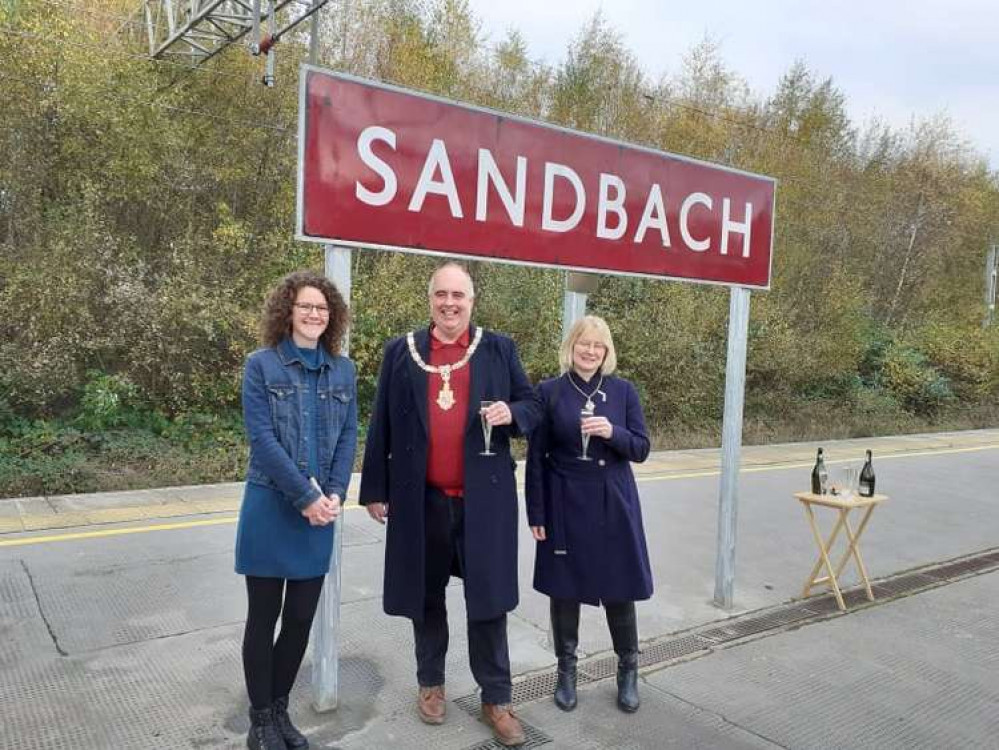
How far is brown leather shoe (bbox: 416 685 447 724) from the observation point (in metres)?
3.13

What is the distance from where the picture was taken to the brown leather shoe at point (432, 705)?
313cm

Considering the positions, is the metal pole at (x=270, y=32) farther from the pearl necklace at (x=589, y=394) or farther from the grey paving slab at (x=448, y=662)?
the pearl necklace at (x=589, y=394)

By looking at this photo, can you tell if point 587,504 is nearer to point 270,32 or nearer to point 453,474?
point 453,474

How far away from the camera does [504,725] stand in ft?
9.89

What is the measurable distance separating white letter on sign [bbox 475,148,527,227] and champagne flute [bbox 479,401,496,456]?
93 centimetres

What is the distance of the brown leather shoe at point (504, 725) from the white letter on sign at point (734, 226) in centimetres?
276

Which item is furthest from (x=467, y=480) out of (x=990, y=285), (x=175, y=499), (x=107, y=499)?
(x=990, y=285)

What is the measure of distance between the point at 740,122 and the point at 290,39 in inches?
462

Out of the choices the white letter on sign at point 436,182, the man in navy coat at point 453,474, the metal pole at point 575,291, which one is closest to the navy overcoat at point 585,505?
the man in navy coat at point 453,474

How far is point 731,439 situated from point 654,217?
146cm

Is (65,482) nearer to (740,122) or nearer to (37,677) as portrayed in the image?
(37,677)

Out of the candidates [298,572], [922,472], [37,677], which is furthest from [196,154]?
[922,472]

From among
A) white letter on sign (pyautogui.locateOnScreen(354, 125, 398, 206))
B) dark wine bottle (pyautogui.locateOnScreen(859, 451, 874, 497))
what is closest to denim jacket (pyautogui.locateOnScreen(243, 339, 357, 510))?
white letter on sign (pyautogui.locateOnScreen(354, 125, 398, 206))

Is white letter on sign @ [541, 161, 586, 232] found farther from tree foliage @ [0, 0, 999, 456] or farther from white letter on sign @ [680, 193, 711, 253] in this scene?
tree foliage @ [0, 0, 999, 456]
